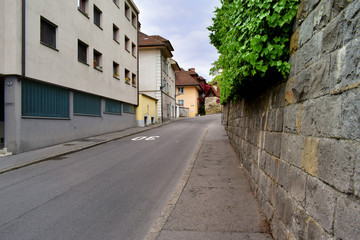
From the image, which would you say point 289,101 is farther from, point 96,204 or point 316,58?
point 96,204

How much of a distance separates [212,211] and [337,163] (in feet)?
8.80

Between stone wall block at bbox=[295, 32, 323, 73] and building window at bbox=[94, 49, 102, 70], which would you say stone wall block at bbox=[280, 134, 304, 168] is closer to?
stone wall block at bbox=[295, 32, 323, 73]

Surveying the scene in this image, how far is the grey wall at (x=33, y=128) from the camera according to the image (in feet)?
31.2

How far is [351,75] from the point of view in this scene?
5.40 feet

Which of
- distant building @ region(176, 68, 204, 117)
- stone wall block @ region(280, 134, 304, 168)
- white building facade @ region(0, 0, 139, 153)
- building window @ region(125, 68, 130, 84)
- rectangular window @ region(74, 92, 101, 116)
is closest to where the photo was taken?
stone wall block @ region(280, 134, 304, 168)

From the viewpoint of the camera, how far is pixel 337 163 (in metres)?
1.75

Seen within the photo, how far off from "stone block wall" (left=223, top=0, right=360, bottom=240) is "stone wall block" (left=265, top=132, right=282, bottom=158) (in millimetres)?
27

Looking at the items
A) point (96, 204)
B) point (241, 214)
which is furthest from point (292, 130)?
point (96, 204)

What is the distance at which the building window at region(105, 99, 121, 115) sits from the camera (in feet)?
59.7

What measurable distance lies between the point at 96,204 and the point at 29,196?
1.65m

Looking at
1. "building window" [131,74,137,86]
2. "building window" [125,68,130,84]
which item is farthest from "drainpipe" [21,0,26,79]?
"building window" [131,74,137,86]

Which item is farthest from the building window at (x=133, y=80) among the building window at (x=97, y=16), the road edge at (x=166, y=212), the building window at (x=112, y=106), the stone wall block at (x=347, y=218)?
the stone wall block at (x=347, y=218)

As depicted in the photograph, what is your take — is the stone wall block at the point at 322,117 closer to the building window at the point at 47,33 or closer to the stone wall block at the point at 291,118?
the stone wall block at the point at 291,118

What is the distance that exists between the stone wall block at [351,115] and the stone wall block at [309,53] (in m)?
0.65
